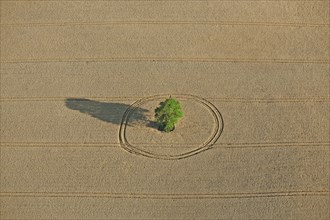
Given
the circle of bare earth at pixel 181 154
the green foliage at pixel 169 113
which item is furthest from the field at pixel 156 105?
the green foliage at pixel 169 113

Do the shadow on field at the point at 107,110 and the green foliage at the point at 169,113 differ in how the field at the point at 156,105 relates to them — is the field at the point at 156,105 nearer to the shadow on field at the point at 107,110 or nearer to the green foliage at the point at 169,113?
the shadow on field at the point at 107,110

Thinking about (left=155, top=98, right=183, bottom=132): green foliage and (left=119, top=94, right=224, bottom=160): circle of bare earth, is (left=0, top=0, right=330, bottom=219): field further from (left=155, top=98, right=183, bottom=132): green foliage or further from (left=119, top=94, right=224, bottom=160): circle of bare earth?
(left=155, top=98, right=183, bottom=132): green foliage

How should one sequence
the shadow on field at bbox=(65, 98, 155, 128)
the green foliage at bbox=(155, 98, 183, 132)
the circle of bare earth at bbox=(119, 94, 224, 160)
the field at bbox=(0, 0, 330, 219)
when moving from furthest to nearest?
the shadow on field at bbox=(65, 98, 155, 128)
the circle of bare earth at bbox=(119, 94, 224, 160)
the green foliage at bbox=(155, 98, 183, 132)
the field at bbox=(0, 0, 330, 219)

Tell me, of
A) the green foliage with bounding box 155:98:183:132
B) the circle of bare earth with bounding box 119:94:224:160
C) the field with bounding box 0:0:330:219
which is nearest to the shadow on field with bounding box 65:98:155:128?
the field with bounding box 0:0:330:219

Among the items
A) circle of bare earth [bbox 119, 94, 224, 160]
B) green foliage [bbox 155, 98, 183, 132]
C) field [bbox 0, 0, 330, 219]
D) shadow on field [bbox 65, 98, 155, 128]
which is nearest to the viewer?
field [bbox 0, 0, 330, 219]

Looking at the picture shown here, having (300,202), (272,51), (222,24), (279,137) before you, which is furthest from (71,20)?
(300,202)

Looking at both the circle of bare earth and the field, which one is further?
the circle of bare earth
